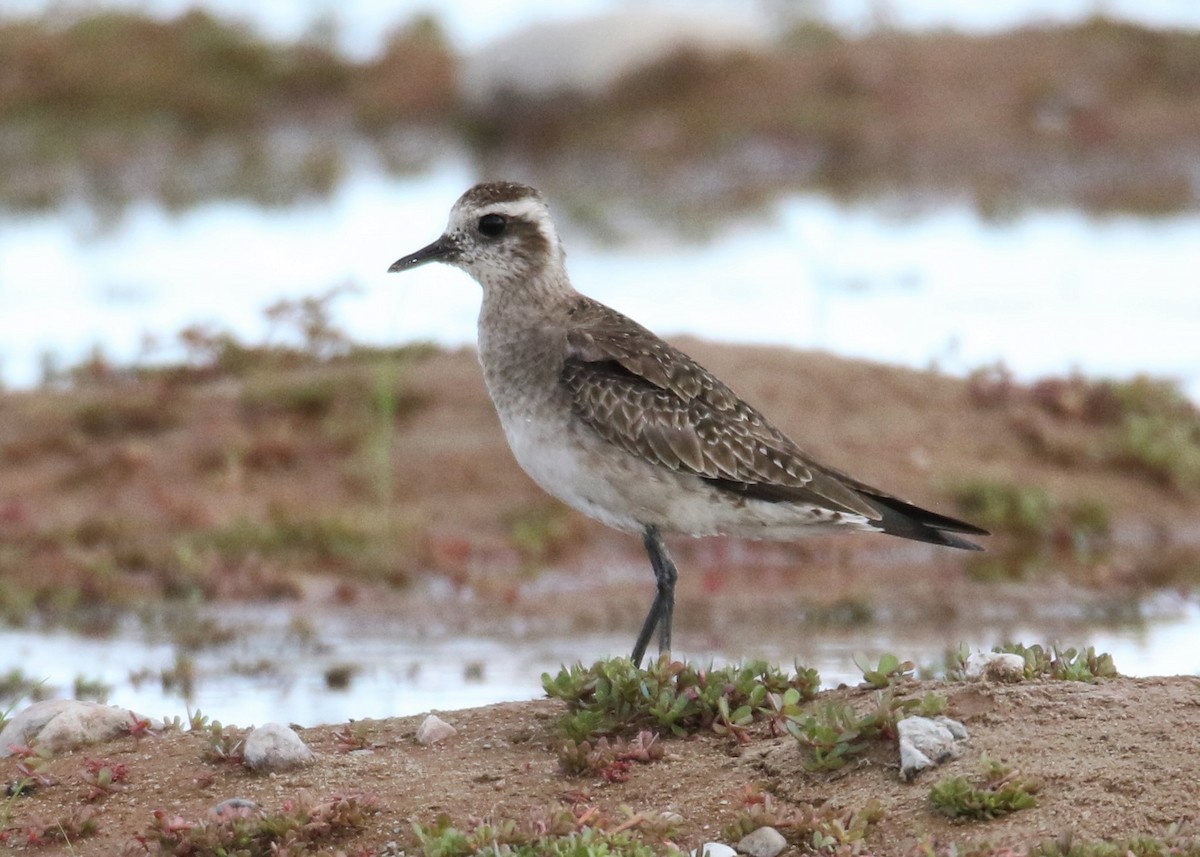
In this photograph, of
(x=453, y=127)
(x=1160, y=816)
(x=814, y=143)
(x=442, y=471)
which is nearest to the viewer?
(x=1160, y=816)

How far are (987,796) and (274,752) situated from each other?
242 centimetres

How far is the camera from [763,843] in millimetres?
6414

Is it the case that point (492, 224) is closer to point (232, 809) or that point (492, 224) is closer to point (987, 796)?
point (232, 809)

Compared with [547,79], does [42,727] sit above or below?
below

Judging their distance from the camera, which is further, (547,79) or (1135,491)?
(547,79)

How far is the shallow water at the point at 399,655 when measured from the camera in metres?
10.1

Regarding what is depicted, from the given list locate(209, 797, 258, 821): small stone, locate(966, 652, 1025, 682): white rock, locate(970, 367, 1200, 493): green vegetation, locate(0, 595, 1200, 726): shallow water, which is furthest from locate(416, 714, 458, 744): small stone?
locate(970, 367, 1200, 493): green vegetation

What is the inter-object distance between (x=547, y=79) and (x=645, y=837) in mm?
23643

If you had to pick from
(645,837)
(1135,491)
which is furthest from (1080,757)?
(1135,491)

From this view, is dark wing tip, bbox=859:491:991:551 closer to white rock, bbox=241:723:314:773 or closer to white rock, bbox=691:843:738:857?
white rock, bbox=691:843:738:857

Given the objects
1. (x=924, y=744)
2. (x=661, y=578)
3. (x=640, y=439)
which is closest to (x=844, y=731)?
(x=924, y=744)

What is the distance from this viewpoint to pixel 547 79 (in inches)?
1155

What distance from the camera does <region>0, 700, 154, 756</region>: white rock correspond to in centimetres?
769

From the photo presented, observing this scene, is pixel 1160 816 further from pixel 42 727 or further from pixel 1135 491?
pixel 1135 491
